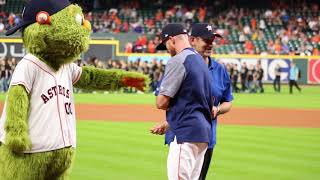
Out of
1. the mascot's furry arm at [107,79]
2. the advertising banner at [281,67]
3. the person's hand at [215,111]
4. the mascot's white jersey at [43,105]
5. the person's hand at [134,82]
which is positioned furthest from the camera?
the advertising banner at [281,67]

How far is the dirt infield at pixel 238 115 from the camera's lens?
1886cm

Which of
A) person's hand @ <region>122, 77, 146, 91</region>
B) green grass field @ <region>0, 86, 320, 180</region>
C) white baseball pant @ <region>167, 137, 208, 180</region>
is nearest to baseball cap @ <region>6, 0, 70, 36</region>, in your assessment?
person's hand @ <region>122, 77, 146, 91</region>

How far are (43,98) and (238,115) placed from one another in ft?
52.8

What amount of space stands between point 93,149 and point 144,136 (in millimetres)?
2703

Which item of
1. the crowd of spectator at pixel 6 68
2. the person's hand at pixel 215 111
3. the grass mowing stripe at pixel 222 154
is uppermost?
the person's hand at pixel 215 111

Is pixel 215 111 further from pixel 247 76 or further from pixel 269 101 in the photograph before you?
pixel 247 76

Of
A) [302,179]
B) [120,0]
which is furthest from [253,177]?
[120,0]

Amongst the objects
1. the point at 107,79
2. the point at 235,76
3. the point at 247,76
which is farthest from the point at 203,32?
the point at 247,76

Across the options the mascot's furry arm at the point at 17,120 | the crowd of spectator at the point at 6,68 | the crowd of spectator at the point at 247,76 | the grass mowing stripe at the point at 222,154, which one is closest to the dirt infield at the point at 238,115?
the grass mowing stripe at the point at 222,154

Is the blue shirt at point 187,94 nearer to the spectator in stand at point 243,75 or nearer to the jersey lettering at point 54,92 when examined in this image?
the jersey lettering at point 54,92

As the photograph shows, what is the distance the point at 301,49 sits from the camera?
4034cm

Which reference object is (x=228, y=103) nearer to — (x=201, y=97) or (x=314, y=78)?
(x=201, y=97)

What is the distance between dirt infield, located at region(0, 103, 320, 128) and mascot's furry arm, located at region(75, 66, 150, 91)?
12.5 metres

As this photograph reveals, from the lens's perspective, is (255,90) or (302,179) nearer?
(302,179)
